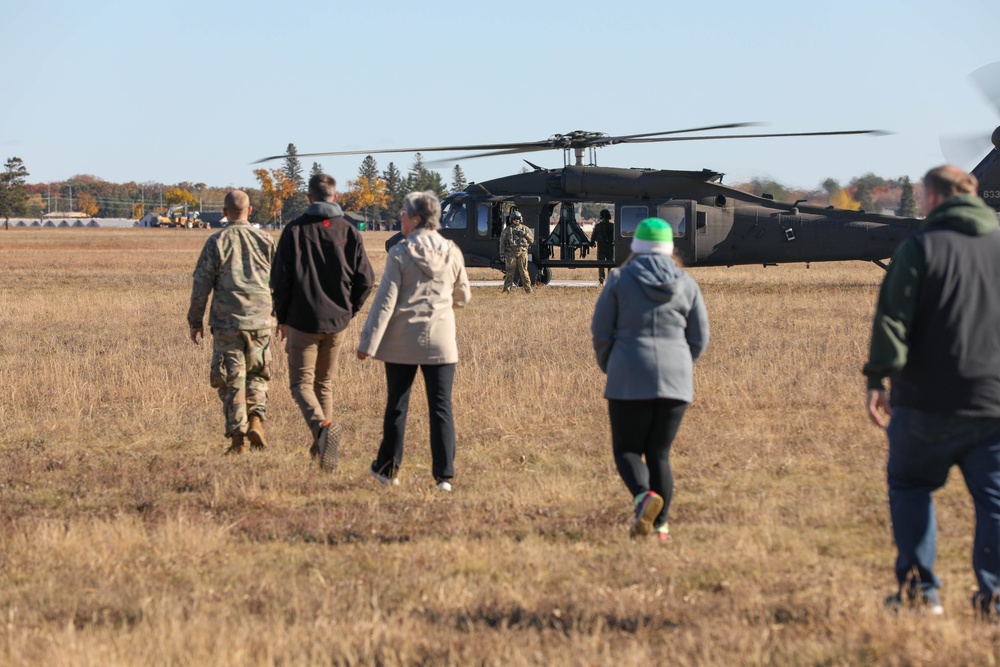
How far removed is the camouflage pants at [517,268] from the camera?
834 inches

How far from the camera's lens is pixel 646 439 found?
18.8 feet

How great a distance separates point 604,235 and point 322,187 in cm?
1545

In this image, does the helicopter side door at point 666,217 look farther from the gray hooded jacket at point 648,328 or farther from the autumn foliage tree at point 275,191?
the autumn foliage tree at point 275,191

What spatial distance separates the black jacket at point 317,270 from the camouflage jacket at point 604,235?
15.2 m

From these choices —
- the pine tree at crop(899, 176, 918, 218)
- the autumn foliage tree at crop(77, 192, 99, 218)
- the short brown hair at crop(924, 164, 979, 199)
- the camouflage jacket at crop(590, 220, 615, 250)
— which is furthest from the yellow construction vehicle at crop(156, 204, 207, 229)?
the short brown hair at crop(924, 164, 979, 199)

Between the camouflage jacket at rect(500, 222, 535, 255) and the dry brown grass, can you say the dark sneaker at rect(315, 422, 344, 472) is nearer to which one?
the dry brown grass

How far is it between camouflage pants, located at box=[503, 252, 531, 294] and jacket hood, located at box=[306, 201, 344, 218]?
44.2 ft

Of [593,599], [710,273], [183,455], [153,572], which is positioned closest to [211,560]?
[153,572]

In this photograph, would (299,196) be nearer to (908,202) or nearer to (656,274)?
(908,202)

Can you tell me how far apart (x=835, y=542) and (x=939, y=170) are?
7.01 ft

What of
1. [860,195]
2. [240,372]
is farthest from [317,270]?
[860,195]

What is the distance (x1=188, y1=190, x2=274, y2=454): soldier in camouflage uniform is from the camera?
25.4ft

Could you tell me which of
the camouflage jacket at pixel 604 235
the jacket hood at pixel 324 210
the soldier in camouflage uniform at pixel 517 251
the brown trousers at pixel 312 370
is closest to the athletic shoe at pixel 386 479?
the brown trousers at pixel 312 370

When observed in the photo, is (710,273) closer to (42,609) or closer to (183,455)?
(183,455)
